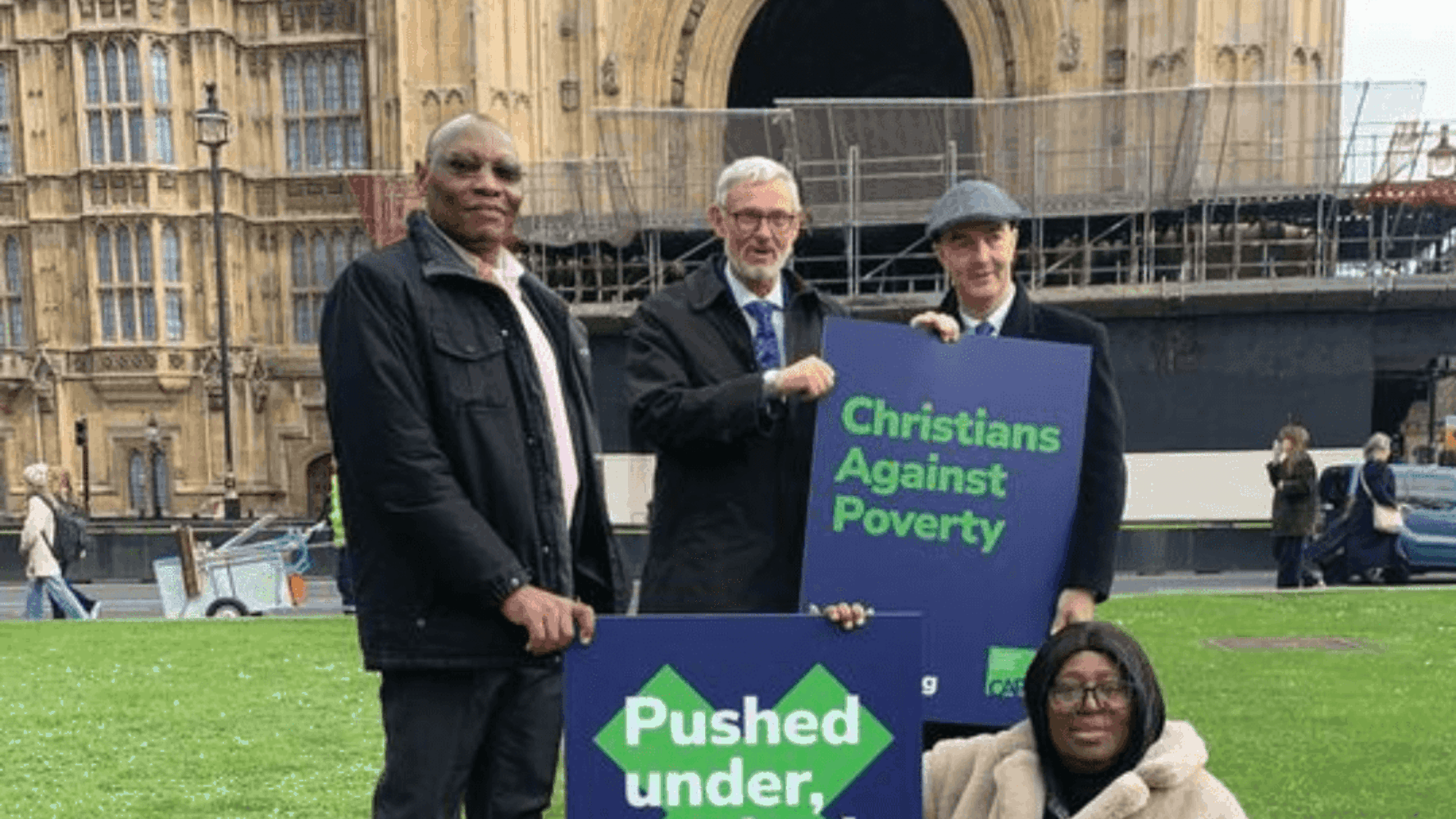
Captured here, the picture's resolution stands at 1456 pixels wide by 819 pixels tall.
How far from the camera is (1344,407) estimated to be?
1573cm

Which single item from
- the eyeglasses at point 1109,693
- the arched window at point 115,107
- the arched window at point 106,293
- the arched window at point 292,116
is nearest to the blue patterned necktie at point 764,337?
the eyeglasses at point 1109,693

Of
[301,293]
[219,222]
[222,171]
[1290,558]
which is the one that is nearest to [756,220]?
[1290,558]

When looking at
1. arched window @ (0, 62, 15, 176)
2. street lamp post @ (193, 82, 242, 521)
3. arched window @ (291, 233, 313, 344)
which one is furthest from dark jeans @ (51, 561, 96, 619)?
arched window @ (0, 62, 15, 176)

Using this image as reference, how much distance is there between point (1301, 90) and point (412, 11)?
17942 mm

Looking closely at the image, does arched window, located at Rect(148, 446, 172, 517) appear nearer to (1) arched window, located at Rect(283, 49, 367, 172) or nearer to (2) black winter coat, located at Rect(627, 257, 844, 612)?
(1) arched window, located at Rect(283, 49, 367, 172)

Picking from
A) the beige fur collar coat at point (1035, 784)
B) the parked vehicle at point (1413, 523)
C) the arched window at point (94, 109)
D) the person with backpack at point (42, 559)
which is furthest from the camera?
the arched window at point (94, 109)

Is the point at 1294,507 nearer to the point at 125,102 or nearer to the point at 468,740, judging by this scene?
the point at 468,740

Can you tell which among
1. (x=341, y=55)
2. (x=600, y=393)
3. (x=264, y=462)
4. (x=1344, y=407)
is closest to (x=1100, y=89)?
(x=1344, y=407)

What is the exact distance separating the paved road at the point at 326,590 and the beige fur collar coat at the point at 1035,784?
9860 mm

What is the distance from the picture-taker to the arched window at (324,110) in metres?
26.6

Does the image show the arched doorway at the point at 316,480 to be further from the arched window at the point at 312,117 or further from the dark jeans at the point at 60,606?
the dark jeans at the point at 60,606

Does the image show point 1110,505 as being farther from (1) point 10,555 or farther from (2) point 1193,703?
(1) point 10,555

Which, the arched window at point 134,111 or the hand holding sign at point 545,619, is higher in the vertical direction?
the arched window at point 134,111

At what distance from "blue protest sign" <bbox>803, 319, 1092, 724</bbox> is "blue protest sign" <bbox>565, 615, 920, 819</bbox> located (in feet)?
1.11
